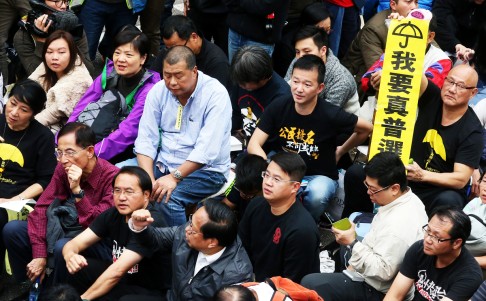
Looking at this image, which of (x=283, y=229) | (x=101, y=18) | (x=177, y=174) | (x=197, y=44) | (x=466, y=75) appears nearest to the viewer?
(x=283, y=229)

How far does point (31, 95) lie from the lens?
650 centimetres

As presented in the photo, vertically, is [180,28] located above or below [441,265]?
above

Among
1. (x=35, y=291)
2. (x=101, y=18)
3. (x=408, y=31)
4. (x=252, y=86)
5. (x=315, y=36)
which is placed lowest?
(x=35, y=291)

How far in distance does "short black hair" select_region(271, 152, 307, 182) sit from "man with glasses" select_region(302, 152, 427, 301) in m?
0.43

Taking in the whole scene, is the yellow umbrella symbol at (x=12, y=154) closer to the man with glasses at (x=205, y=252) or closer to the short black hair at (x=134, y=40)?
the short black hair at (x=134, y=40)

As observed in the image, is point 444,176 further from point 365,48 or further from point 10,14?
point 10,14

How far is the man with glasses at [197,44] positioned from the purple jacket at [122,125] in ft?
1.41

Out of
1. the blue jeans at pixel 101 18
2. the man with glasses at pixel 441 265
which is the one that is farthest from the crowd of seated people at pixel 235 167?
the blue jeans at pixel 101 18

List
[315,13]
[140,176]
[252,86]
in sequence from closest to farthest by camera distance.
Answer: [140,176], [252,86], [315,13]

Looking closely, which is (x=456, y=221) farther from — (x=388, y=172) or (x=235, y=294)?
(x=235, y=294)

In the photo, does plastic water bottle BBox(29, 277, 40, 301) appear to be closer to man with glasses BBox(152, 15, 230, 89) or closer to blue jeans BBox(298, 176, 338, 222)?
blue jeans BBox(298, 176, 338, 222)

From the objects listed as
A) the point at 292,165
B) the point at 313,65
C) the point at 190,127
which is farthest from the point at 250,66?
the point at 292,165

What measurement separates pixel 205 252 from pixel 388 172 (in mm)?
1260

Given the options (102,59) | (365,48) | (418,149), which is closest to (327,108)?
(418,149)
